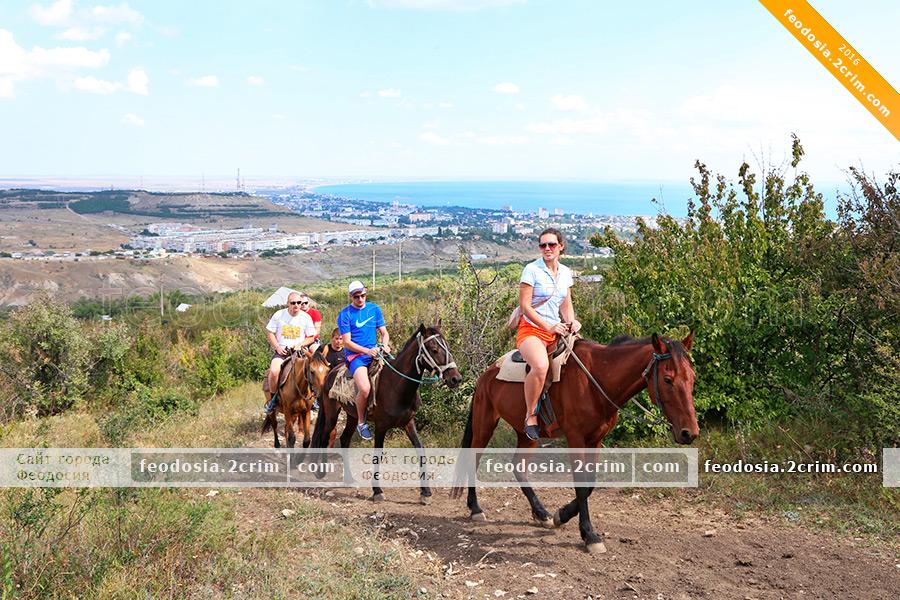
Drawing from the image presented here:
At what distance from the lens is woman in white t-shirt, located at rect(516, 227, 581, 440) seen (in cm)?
702

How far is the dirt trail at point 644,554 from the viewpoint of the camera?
5.77 metres

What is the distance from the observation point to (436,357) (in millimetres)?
8461

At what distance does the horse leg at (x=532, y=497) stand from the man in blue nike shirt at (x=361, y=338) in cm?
234

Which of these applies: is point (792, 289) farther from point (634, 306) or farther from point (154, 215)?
point (154, 215)

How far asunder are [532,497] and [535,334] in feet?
6.14

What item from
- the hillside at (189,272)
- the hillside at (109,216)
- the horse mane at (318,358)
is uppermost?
the hillside at (109,216)

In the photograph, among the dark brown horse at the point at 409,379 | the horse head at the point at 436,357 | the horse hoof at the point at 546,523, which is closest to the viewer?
the horse hoof at the point at 546,523

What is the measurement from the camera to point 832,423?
849 centimetres

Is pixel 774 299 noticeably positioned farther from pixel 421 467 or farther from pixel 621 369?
pixel 421 467

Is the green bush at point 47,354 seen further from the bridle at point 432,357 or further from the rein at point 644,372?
the rein at point 644,372

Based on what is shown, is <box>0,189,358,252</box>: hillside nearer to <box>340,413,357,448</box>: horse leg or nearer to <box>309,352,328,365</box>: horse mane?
<box>309,352,328,365</box>: horse mane

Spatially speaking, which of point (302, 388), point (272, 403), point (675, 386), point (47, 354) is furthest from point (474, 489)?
point (47, 354)

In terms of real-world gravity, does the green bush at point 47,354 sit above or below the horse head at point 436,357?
below

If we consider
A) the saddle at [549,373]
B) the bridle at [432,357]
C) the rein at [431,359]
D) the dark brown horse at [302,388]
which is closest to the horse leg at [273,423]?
the dark brown horse at [302,388]
